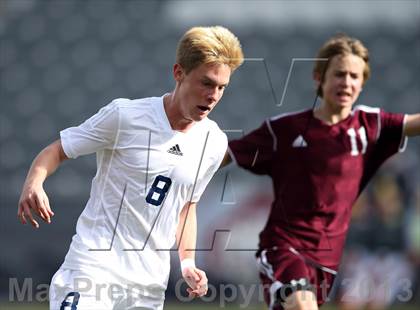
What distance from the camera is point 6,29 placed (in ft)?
48.6

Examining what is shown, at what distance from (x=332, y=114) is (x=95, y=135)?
6.23 feet

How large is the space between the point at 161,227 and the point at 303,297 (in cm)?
120

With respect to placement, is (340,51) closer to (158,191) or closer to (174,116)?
(174,116)

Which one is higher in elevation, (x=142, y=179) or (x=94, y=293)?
(x=142, y=179)

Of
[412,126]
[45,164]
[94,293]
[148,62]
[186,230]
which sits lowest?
[148,62]

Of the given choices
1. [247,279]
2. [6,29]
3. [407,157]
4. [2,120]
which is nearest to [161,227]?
[247,279]

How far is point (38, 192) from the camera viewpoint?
3.50 m

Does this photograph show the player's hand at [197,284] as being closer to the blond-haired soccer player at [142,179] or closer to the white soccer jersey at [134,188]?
the blond-haired soccer player at [142,179]

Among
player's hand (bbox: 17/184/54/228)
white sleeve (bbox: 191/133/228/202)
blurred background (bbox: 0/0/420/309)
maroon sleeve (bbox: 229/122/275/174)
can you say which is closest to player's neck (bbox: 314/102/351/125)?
maroon sleeve (bbox: 229/122/275/174)

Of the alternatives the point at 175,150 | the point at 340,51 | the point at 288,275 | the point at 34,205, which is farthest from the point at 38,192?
the point at 340,51

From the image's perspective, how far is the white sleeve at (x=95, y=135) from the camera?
392 centimetres

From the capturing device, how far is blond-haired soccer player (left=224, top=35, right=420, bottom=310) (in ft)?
16.7

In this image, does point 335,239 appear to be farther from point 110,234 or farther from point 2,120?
point 2,120

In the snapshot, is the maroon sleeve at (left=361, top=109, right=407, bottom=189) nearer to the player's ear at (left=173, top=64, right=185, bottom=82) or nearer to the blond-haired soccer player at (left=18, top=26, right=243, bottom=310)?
Answer: the blond-haired soccer player at (left=18, top=26, right=243, bottom=310)
